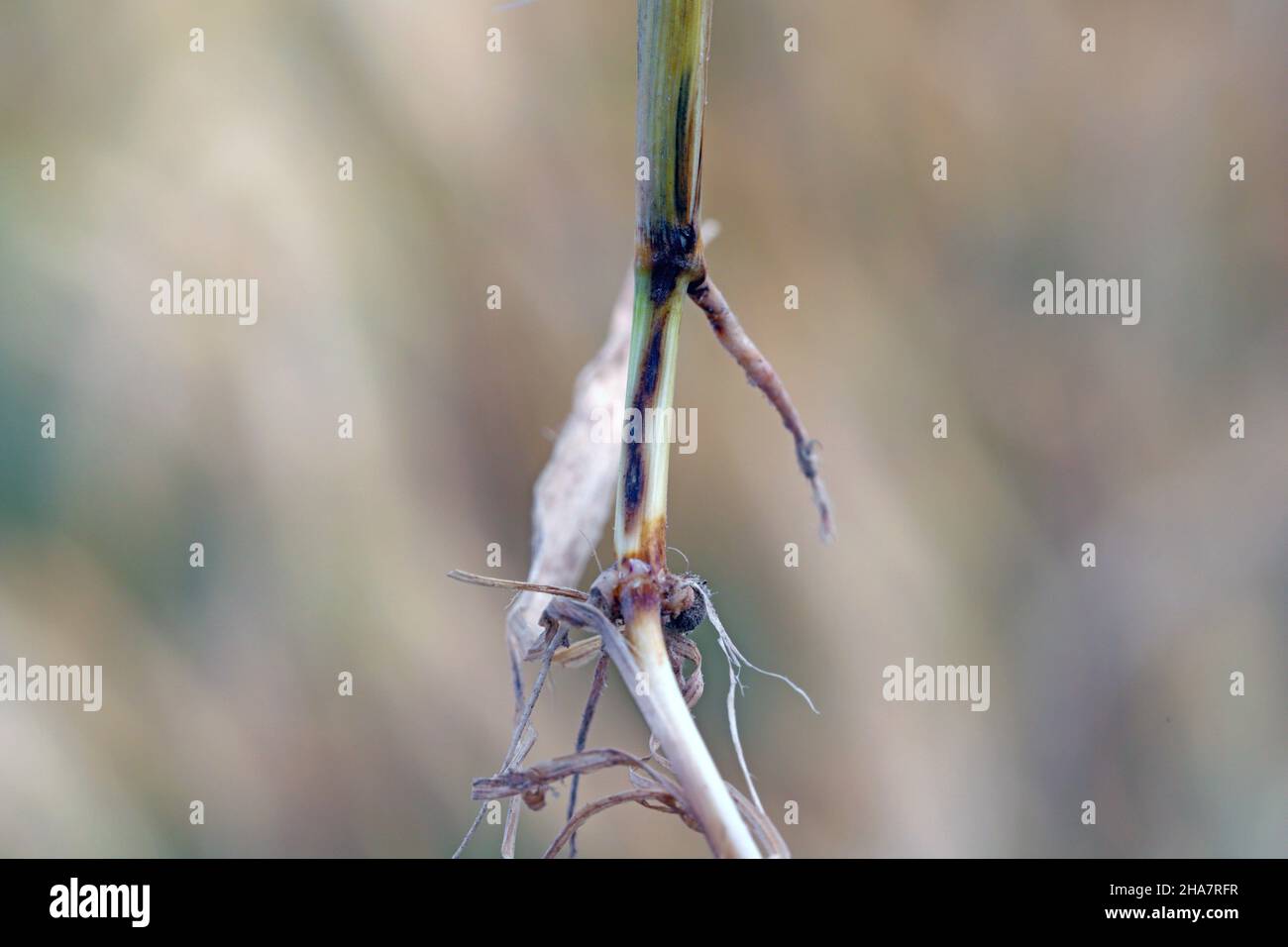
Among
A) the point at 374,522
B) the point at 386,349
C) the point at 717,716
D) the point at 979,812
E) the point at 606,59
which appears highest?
the point at 606,59

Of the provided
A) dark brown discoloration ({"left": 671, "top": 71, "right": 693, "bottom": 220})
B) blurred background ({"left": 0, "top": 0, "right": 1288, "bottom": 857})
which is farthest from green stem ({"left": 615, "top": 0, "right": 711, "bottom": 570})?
blurred background ({"left": 0, "top": 0, "right": 1288, "bottom": 857})

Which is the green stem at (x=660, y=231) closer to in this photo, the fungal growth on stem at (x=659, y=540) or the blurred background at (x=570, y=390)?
the fungal growth on stem at (x=659, y=540)

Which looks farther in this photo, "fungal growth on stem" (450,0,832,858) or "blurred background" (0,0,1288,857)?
"blurred background" (0,0,1288,857)

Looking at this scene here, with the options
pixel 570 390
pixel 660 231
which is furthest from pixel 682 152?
pixel 570 390

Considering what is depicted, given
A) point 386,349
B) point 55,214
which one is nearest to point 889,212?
point 386,349

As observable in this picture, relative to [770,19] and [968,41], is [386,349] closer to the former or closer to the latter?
[770,19]

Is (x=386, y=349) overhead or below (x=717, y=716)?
overhead

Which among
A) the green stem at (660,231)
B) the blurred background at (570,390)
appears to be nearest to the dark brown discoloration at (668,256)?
the green stem at (660,231)

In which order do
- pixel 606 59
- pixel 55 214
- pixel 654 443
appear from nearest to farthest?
pixel 654 443, pixel 55 214, pixel 606 59

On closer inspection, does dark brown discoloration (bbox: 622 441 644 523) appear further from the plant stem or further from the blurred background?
the blurred background
